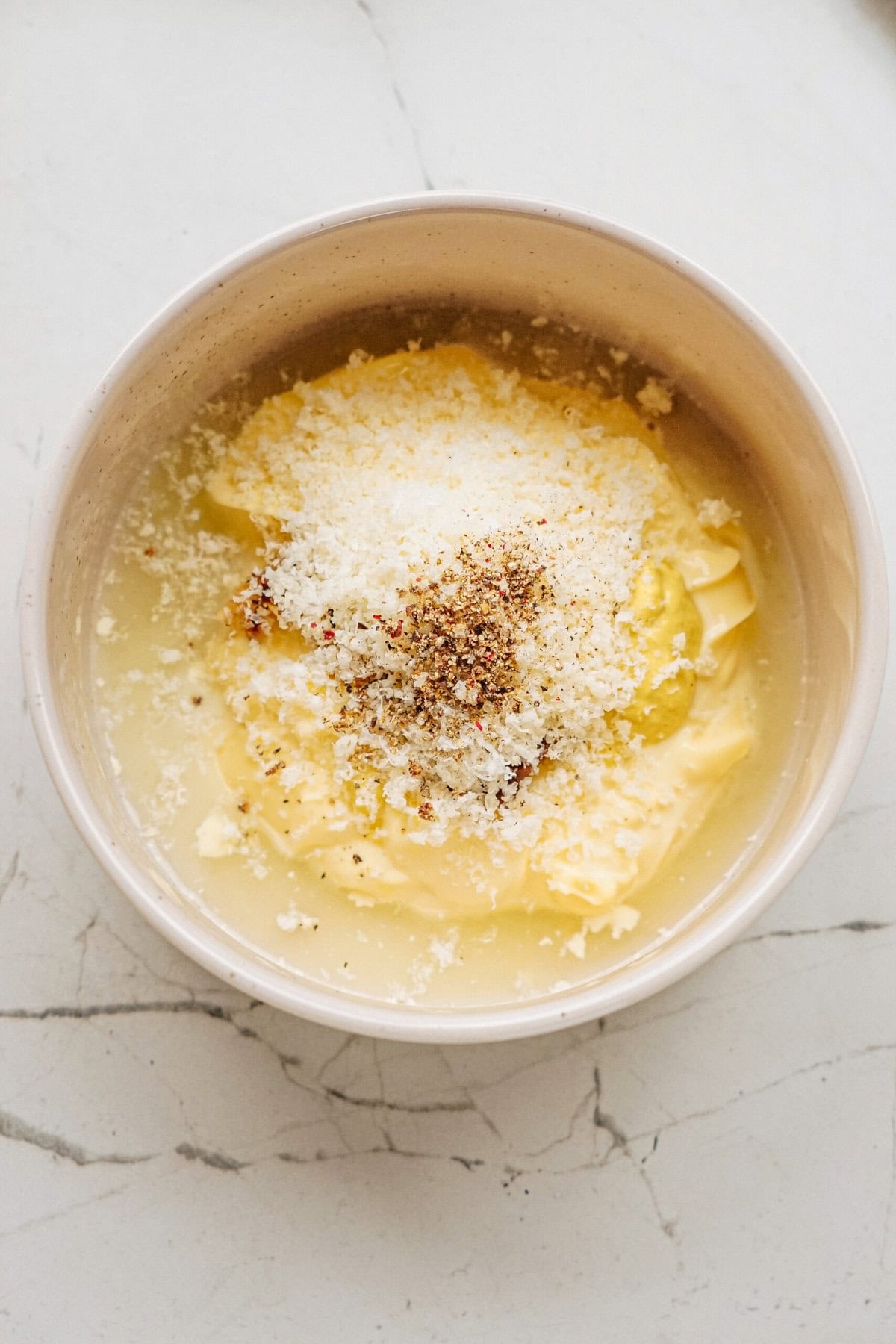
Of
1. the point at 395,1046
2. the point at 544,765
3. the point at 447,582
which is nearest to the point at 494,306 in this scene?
the point at 447,582

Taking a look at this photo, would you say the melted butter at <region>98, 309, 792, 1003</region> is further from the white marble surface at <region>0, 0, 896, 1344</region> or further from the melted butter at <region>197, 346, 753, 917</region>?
the white marble surface at <region>0, 0, 896, 1344</region>

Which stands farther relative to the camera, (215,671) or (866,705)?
(215,671)

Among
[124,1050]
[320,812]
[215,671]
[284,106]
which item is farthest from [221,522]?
[124,1050]

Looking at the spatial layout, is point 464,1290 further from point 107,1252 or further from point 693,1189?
point 107,1252

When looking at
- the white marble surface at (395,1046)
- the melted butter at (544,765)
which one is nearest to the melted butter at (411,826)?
the melted butter at (544,765)

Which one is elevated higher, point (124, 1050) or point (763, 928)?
point (763, 928)
